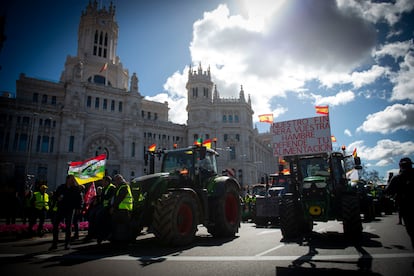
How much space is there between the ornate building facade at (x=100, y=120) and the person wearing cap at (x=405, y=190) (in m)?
23.5

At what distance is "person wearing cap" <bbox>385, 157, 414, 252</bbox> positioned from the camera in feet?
15.6

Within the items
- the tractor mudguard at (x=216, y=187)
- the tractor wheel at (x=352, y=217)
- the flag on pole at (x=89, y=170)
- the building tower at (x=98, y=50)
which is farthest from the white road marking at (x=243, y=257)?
the building tower at (x=98, y=50)

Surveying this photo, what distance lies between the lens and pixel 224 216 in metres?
8.81

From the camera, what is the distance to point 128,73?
177 ft

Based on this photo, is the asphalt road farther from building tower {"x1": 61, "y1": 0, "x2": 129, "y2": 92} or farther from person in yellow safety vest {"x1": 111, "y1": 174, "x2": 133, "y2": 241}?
building tower {"x1": 61, "y1": 0, "x2": 129, "y2": 92}

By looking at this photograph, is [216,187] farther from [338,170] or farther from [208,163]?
[338,170]

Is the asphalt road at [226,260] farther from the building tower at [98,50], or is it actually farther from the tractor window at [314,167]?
the building tower at [98,50]

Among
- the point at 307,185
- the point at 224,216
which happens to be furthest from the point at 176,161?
the point at 307,185

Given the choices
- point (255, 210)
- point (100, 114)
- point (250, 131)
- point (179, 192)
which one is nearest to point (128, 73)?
point (100, 114)

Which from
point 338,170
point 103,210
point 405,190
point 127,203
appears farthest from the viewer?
point 338,170

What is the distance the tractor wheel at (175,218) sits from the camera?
636cm

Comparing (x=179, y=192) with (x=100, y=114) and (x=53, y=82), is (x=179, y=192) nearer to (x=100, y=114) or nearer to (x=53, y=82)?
(x=100, y=114)

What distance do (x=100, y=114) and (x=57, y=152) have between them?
27.8 ft

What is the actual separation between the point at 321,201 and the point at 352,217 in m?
1.00
